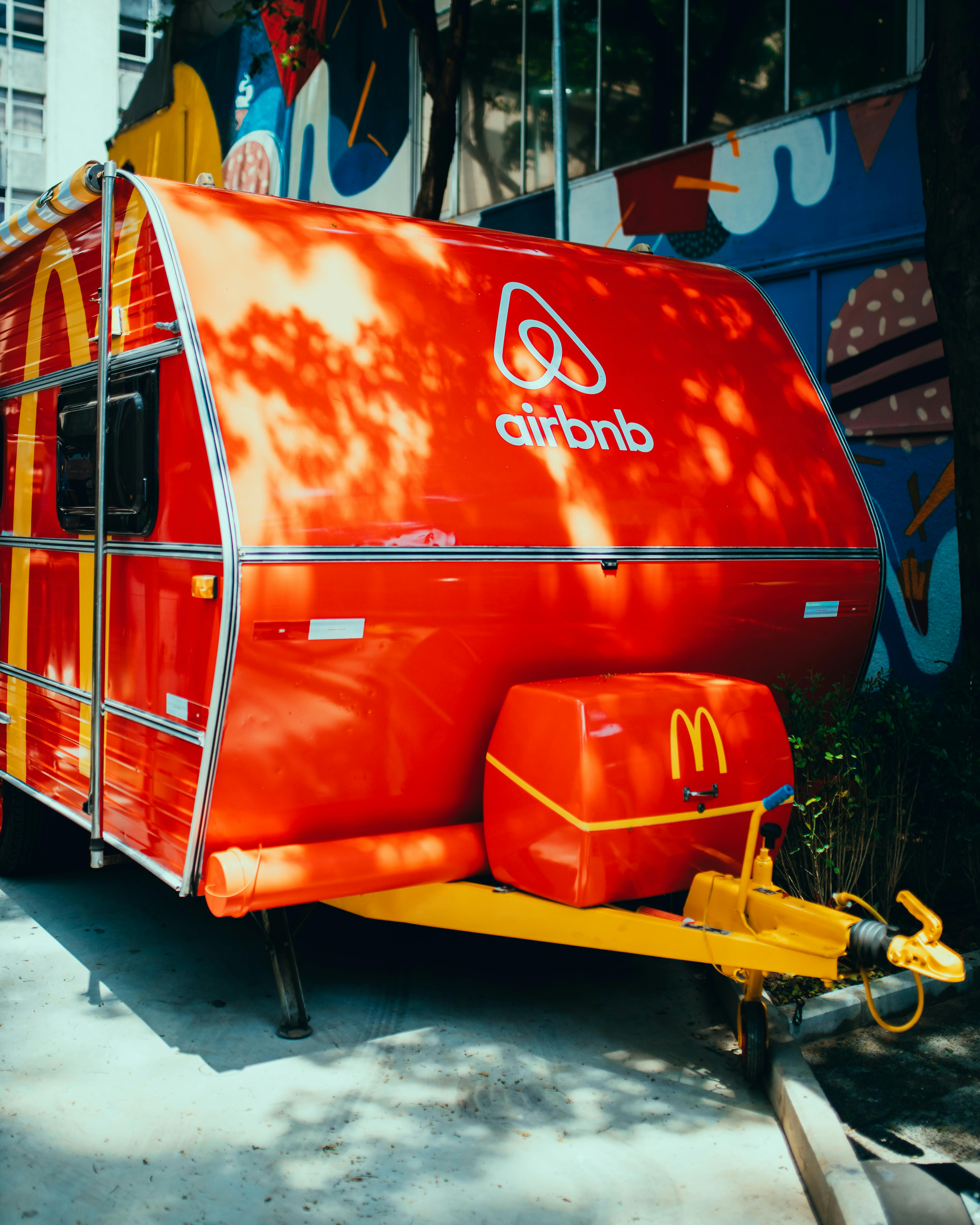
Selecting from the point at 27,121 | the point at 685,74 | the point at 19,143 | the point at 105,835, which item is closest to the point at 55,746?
the point at 105,835

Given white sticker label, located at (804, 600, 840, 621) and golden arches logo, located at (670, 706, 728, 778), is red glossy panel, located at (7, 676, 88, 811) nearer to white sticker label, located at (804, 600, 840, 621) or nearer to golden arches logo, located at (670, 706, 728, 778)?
golden arches logo, located at (670, 706, 728, 778)

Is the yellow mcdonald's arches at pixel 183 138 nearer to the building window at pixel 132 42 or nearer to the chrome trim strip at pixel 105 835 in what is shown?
the chrome trim strip at pixel 105 835

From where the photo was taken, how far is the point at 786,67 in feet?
31.5

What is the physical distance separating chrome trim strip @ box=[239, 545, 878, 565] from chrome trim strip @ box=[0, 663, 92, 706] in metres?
1.45

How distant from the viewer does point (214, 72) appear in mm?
16812

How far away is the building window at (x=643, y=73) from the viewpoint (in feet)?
30.0

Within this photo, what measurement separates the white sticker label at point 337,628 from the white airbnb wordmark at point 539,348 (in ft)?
4.00

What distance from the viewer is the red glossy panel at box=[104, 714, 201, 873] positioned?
4340 millimetres

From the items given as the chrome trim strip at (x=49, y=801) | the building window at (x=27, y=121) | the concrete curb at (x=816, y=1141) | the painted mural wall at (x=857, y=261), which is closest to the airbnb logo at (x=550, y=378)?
the concrete curb at (x=816, y=1141)

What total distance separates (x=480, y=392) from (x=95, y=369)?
5.53 ft

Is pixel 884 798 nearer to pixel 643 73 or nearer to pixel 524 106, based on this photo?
pixel 643 73

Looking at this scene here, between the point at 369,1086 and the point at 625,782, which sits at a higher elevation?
the point at 625,782

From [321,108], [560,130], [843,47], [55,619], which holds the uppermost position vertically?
[321,108]

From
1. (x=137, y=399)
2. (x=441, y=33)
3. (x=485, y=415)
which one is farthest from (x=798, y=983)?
(x=441, y=33)
